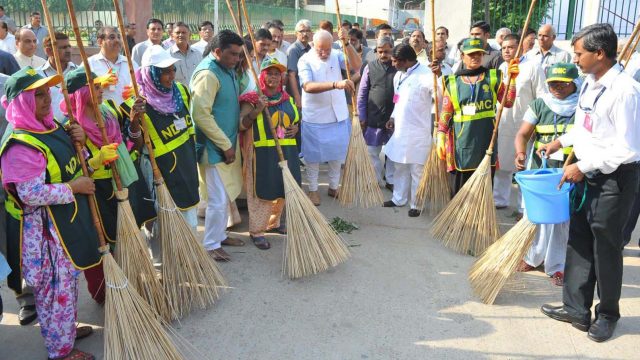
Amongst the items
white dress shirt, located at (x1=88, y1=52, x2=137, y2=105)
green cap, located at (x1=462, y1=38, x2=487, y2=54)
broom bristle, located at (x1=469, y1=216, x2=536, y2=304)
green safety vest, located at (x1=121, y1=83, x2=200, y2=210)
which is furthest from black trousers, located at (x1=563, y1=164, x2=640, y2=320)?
white dress shirt, located at (x1=88, y1=52, x2=137, y2=105)

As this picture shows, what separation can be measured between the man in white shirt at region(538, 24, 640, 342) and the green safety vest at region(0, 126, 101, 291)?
8.73 ft

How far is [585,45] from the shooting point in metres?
2.77

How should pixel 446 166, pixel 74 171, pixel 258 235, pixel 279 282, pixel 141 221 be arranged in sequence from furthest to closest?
pixel 446 166 → pixel 258 235 → pixel 279 282 → pixel 141 221 → pixel 74 171

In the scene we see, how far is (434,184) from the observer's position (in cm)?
489

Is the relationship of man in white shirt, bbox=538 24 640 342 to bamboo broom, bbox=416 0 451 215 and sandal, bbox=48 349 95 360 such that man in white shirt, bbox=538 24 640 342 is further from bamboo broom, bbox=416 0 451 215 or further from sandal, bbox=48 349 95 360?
sandal, bbox=48 349 95 360

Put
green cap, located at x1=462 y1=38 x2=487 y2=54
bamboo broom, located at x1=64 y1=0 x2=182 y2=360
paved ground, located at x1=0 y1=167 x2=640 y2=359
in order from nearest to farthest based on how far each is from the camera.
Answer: bamboo broom, located at x1=64 y1=0 x2=182 y2=360
paved ground, located at x1=0 y1=167 x2=640 y2=359
green cap, located at x1=462 y1=38 x2=487 y2=54

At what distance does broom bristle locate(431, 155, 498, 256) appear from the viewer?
4.16m

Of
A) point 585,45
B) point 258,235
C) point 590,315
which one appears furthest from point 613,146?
point 258,235

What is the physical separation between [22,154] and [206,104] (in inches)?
56.2

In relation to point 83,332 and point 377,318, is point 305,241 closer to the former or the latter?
point 377,318

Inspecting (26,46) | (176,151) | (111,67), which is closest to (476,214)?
(176,151)

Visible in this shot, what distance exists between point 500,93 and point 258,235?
2.42 meters

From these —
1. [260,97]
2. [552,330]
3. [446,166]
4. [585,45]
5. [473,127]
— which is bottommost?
[552,330]

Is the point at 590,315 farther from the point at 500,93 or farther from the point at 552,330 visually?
the point at 500,93
